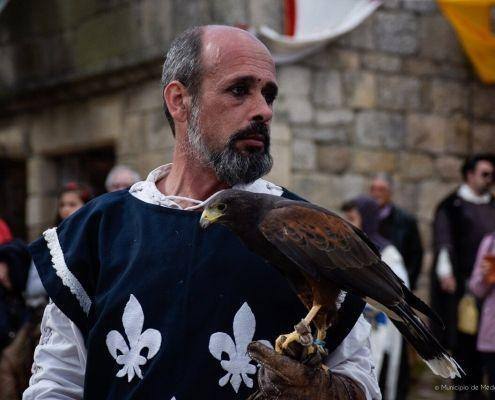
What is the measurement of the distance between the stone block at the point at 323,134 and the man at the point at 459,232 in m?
1.14

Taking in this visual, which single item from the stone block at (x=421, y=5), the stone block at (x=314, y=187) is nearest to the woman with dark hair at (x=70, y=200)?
the stone block at (x=314, y=187)

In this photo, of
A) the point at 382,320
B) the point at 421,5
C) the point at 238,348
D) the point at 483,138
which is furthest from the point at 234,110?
the point at 483,138

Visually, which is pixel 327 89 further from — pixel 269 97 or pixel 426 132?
pixel 269 97

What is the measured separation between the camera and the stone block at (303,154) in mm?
8570

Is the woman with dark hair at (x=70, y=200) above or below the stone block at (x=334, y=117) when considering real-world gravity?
below

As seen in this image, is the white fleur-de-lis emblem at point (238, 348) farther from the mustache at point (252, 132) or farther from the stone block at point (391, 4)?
the stone block at point (391, 4)

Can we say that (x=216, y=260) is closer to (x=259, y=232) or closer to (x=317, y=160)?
(x=259, y=232)

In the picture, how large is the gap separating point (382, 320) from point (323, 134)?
8.58 feet

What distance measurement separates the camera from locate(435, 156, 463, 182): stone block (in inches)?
380

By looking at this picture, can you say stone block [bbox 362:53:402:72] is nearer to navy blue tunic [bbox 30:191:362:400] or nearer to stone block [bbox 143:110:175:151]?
stone block [bbox 143:110:175:151]

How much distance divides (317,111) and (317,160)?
0.42 m

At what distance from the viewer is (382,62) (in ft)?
30.2

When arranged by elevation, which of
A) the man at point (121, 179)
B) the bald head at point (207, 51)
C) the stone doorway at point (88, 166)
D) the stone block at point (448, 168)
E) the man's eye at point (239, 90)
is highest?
the bald head at point (207, 51)

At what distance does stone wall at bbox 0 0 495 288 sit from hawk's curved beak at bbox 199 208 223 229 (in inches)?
240
